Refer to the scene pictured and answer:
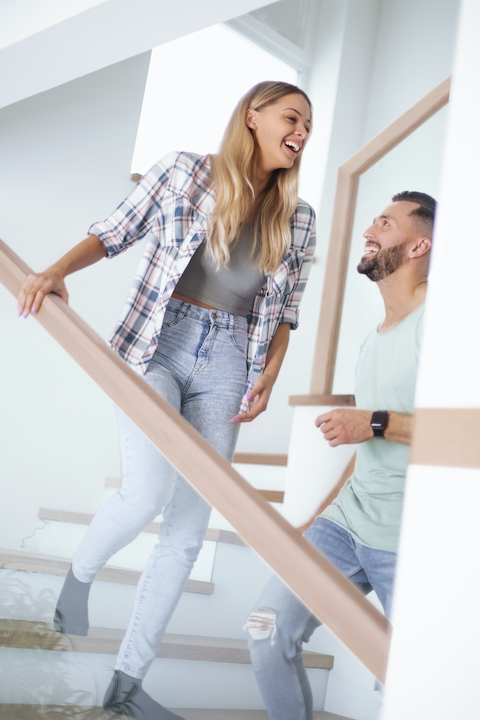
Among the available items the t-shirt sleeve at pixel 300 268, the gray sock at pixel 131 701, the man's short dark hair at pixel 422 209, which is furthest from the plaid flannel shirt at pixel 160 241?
the gray sock at pixel 131 701

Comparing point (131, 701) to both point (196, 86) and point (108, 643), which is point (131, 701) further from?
point (196, 86)

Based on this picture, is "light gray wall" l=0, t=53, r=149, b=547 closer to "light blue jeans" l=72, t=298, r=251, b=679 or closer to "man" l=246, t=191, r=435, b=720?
"light blue jeans" l=72, t=298, r=251, b=679

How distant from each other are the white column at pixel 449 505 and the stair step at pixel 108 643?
0.53m

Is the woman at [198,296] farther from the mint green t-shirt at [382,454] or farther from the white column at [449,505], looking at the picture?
the white column at [449,505]

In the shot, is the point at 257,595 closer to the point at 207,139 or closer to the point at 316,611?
the point at 316,611

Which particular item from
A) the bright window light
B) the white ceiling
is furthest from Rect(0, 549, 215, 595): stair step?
the bright window light

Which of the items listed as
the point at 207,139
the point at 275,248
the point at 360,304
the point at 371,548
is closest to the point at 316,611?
the point at 371,548

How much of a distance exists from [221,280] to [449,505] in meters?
0.93

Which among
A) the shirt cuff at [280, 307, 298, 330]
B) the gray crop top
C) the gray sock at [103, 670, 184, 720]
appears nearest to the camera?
the gray sock at [103, 670, 184, 720]

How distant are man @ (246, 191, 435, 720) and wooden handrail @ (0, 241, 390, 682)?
49 centimetres

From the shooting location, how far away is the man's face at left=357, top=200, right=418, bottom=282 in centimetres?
168

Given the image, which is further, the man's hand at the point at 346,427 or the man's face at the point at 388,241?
the man's face at the point at 388,241

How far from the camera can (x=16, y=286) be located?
116 cm

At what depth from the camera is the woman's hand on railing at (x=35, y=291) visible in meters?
1.09
